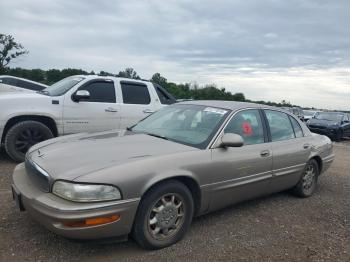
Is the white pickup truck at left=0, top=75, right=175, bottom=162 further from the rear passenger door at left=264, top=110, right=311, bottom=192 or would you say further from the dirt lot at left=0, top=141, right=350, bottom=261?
the rear passenger door at left=264, top=110, right=311, bottom=192

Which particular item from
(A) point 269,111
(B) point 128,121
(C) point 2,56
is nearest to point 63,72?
(C) point 2,56

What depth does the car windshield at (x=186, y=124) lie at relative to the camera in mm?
4277

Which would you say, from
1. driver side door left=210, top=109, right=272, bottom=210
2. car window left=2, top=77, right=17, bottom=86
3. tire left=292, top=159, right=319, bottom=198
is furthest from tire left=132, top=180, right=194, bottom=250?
car window left=2, top=77, right=17, bottom=86

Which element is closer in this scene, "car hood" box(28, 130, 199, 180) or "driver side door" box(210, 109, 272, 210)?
"car hood" box(28, 130, 199, 180)

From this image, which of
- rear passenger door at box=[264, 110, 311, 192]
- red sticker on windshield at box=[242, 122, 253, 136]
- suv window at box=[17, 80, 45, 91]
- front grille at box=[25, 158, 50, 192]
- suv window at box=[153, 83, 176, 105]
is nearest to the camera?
front grille at box=[25, 158, 50, 192]

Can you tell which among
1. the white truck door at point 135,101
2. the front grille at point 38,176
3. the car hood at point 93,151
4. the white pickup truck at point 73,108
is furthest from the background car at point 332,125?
the front grille at point 38,176

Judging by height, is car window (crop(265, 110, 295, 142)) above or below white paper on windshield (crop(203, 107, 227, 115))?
below

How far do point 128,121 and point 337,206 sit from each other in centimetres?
432

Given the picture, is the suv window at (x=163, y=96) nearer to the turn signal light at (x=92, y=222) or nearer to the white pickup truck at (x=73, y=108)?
the white pickup truck at (x=73, y=108)

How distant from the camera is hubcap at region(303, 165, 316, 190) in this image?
18.9 ft

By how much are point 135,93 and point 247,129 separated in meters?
4.01

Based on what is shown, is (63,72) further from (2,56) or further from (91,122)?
(91,122)

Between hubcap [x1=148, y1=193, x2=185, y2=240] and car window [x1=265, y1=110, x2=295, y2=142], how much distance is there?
190 cm

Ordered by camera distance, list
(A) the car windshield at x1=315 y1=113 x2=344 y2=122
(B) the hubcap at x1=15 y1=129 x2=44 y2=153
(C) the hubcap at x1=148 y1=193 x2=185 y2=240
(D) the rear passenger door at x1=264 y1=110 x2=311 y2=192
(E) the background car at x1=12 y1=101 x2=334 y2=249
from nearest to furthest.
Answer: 1. (E) the background car at x1=12 y1=101 x2=334 y2=249
2. (C) the hubcap at x1=148 y1=193 x2=185 y2=240
3. (D) the rear passenger door at x1=264 y1=110 x2=311 y2=192
4. (B) the hubcap at x1=15 y1=129 x2=44 y2=153
5. (A) the car windshield at x1=315 y1=113 x2=344 y2=122
